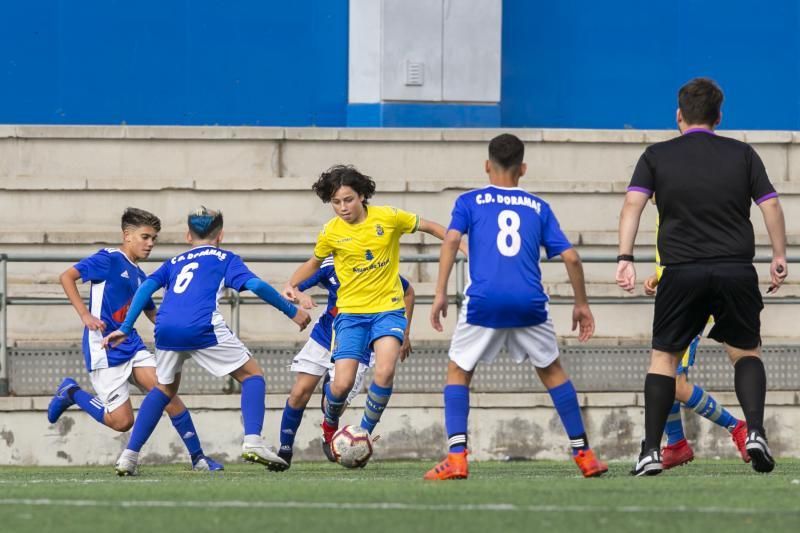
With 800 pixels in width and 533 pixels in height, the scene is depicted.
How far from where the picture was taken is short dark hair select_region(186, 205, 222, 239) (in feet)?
33.5

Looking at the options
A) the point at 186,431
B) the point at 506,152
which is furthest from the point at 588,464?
the point at 186,431

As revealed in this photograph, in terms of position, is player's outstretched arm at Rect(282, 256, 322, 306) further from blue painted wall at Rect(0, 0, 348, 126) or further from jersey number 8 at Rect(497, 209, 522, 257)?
blue painted wall at Rect(0, 0, 348, 126)

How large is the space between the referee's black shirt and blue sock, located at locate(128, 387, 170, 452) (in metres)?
3.28

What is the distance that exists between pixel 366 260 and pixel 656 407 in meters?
2.36

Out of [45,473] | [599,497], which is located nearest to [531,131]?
[45,473]

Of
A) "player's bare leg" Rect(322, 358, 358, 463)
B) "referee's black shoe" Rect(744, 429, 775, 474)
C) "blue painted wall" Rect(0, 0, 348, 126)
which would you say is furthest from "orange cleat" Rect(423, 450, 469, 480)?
"blue painted wall" Rect(0, 0, 348, 126)

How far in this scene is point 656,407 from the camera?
8.45 meters

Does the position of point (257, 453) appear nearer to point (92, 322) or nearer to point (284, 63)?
point (92, 322)

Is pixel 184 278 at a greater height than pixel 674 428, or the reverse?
pixel 184 278

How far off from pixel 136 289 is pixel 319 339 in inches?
47.3

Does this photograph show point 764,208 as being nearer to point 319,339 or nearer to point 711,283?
point 711,283

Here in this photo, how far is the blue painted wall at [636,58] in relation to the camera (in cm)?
1653

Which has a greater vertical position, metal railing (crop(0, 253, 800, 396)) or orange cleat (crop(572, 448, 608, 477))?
metal railing (crop(0, 253, 800, 396))

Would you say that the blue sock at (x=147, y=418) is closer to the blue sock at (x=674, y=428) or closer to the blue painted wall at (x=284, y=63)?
the blue sock at (x=674, y=428)
